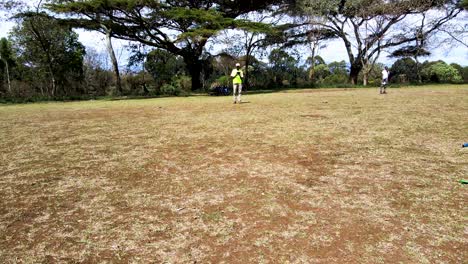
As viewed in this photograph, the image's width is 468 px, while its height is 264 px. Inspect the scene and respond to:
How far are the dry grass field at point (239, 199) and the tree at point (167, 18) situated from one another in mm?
14482

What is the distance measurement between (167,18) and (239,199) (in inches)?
772

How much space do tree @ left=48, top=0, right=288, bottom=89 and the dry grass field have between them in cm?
1448

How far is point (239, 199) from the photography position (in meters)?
3.36

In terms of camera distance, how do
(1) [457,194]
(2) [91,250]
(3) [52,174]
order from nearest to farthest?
(2) [91,250] → (1) [457,194] → (3) [52,174]

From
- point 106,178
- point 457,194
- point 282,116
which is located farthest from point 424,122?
point 106,178

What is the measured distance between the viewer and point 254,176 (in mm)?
4055

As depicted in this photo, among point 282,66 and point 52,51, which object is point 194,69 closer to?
point 282,66

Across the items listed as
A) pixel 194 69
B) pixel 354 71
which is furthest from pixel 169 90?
pixel 354 71

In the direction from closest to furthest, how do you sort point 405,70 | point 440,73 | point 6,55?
1. point 6,55
2. point 440,73
3. point 405,70

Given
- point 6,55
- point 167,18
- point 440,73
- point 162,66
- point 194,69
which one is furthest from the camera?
point 440,73

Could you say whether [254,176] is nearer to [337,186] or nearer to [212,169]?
[212,169]

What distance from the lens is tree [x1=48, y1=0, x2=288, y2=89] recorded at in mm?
18844

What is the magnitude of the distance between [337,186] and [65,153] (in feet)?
13.9

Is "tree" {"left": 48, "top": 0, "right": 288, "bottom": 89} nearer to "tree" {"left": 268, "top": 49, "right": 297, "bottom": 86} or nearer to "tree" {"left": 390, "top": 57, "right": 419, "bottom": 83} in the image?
"tree" {"left": 268, "top": 49, "right": 297, "bottom": 86}
